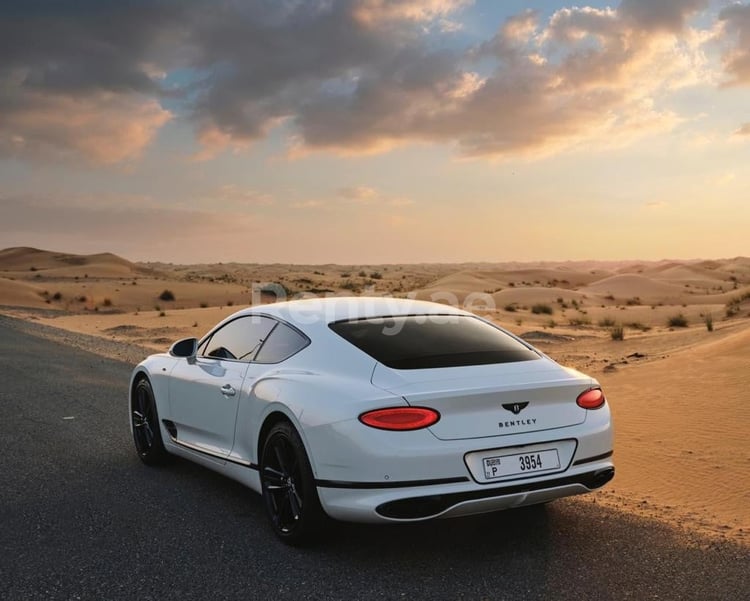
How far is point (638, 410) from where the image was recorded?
1047cm

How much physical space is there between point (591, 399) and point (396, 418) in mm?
1362

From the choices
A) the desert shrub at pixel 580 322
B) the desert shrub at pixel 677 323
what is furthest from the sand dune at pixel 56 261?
the desert shrub at pixel 677 323

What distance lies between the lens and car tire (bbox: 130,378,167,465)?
24.7 ft

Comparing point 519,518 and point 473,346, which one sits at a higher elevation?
point 473,346

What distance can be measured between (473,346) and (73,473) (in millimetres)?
3859

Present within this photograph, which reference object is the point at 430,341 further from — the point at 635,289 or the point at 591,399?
the point at 635,289

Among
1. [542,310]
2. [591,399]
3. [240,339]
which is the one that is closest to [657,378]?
[591,399]

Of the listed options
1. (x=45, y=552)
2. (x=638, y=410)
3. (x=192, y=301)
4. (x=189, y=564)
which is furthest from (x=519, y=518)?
(x=192, y=301)

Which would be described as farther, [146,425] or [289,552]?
[146,425]

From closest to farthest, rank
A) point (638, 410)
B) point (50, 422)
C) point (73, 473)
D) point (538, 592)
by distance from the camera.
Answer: point (538, 592) → point (73, 473) → point (50, 422) → point (638, 410)

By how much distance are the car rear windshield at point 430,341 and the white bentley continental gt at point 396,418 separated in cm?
1

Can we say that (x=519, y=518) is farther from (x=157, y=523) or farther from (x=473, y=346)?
(x=157, y=523)

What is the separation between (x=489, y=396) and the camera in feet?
15.8

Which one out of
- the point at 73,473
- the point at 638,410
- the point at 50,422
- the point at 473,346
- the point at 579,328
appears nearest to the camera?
the point at 473,346
